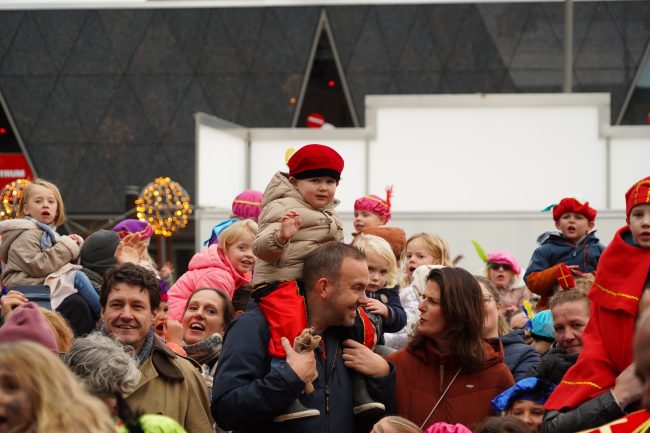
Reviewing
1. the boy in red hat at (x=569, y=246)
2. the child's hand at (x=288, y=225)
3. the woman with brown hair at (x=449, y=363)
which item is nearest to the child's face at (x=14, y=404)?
the child's hand at (x=288, y=225)

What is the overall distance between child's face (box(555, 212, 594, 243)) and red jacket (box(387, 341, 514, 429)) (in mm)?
2992

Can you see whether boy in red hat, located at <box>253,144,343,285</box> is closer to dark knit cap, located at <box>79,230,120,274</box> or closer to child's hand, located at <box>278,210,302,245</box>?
child's hand, located at <box>278,210,302,245</box>

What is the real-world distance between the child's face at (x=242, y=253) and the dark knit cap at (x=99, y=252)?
2.46 ft

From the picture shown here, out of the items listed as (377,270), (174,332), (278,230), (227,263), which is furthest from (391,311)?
(227,263)

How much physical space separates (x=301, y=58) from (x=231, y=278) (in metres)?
16.4

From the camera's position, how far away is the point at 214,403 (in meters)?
4.95

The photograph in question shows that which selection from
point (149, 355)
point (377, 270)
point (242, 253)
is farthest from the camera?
point (242, 253)

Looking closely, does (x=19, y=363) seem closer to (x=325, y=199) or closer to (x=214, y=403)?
(x=214, y=403)

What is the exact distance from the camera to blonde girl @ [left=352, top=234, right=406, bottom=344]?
6008 mm

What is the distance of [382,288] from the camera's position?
21.3 ft

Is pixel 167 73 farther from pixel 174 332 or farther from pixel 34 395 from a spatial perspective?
pixel 34 395

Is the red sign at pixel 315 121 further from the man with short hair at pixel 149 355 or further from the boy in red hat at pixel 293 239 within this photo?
the boy in red hat at pixel 293 239

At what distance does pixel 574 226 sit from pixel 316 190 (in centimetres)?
351

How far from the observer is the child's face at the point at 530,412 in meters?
5.21
